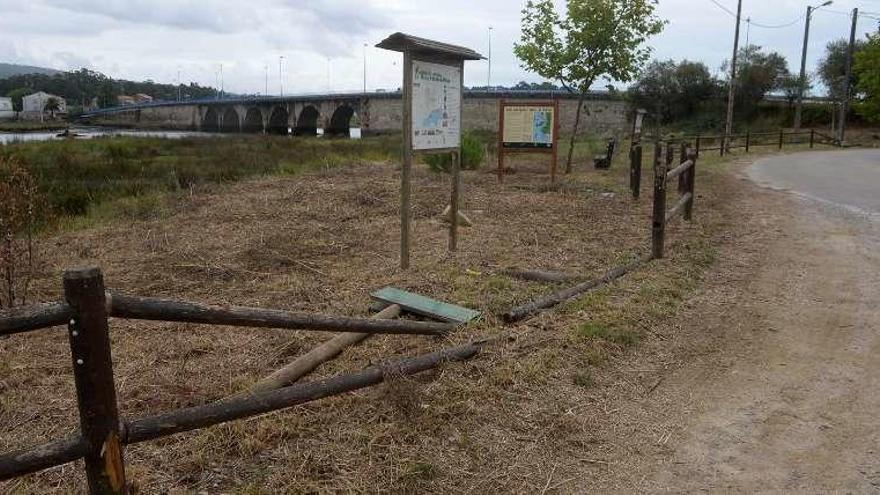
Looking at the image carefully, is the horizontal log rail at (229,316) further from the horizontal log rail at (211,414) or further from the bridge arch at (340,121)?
the bridge arch at (340,121)

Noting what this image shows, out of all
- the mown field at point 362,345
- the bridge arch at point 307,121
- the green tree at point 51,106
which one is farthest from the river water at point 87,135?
the green tree at point 51,106

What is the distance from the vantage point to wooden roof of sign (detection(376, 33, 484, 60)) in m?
6.12

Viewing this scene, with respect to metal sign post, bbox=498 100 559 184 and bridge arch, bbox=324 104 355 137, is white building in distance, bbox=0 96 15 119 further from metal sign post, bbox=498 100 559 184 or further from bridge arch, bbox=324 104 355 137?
metal sign post, bbox=498 100 559 184

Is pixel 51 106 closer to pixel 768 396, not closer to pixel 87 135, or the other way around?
pixel 87 135

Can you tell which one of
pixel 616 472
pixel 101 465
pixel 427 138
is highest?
pixel 427 138

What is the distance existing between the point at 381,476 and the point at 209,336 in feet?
8.01

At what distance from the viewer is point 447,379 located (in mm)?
3912

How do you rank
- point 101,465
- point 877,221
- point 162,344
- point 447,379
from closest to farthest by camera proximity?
point 101,465 < point 447,379 < point 162,344 < point 877,221

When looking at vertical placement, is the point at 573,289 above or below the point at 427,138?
below

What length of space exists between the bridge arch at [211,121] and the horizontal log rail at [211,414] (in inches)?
4447

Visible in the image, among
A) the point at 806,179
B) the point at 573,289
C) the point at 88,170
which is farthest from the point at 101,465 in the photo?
the point at 88,170

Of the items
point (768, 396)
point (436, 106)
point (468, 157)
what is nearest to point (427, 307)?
point (768, 396)

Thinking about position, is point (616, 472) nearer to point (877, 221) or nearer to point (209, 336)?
point (209, 336)

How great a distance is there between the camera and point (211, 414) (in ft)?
8.64
